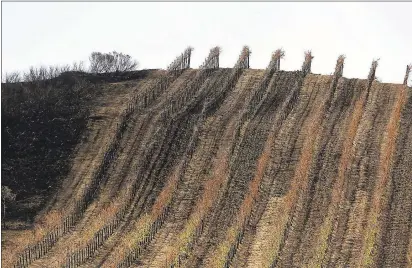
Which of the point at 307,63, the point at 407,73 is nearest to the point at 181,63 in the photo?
the point at 307,63

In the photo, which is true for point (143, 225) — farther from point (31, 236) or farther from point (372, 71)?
point (372, 71)

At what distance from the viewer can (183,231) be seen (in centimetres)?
2541

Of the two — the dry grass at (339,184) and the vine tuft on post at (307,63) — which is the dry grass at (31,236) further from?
the vine tuft on post at (307,63)

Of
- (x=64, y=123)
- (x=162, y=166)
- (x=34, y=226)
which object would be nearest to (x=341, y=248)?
(x=162, y=166)

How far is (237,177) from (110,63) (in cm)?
1744

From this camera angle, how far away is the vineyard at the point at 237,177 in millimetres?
23578

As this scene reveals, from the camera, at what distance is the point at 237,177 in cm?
2905

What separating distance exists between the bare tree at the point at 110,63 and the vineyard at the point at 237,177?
2.81 meters

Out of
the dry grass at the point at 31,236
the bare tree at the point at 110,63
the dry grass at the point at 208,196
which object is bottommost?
the dry grass at the point at 31,236

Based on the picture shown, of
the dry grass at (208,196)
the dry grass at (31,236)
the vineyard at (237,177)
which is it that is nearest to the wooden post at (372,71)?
the vineyard at (237,177)

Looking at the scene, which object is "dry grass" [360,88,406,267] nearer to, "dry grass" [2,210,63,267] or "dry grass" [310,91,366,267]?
"dry grass" [310,91,366,267]

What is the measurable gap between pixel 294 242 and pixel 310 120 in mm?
11138

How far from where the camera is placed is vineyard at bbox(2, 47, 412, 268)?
77.4ft

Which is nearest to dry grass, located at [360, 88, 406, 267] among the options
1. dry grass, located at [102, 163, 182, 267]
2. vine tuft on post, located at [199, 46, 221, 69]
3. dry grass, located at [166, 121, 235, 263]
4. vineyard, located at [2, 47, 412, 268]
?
vineyard, located at [2, 47, 412, 268]
